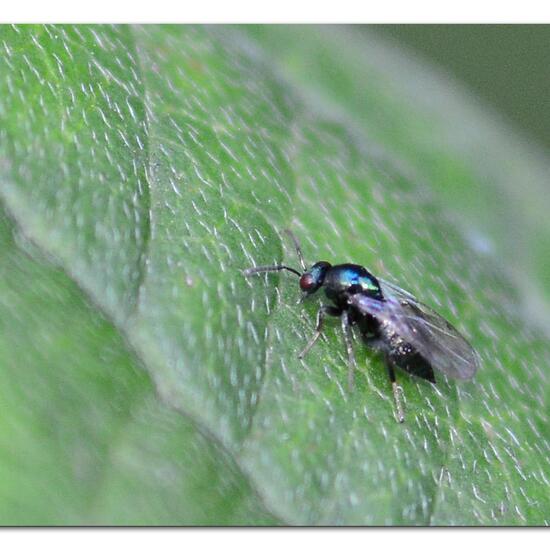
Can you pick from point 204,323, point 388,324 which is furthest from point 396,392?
→ point 204,323

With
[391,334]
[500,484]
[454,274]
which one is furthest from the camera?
[454,274]

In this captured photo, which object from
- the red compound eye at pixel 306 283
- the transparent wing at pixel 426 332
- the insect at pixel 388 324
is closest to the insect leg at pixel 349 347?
the insect at pixel 388 324

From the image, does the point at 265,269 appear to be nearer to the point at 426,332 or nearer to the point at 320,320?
the point at 320,320

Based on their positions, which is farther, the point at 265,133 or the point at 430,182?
the point at 430,182

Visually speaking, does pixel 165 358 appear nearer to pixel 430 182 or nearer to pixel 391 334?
pixel 391 334

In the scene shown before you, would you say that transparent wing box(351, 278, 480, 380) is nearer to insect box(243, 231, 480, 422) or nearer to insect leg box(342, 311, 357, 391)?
insect box(243, 231, 480, 422)

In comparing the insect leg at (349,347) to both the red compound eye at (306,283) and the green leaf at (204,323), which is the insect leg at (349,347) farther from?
the red compound eye at (306,283)
